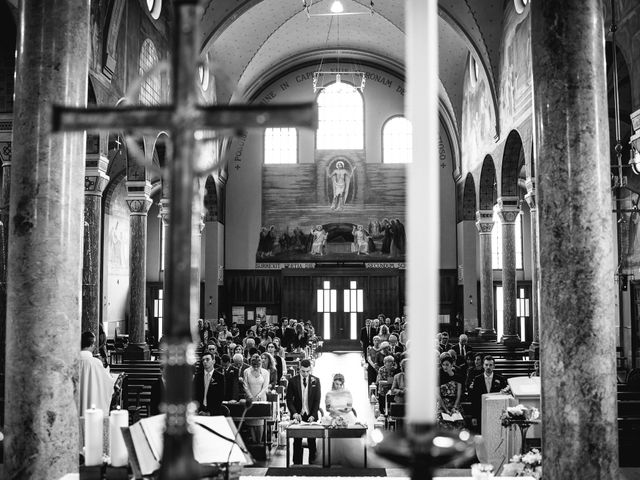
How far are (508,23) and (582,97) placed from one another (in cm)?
1481

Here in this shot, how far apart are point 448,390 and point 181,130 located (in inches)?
345

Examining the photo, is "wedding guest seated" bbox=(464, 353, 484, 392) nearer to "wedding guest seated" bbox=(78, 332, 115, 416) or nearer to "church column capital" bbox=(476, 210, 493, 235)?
"wedding guest seated" bbox=(78, 332, 115, 416)

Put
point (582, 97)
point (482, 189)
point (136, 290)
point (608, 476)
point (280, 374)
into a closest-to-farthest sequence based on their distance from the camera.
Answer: point (608, 476), point (582, 97), point (280, 374), point (136, 290), point (482, 189)

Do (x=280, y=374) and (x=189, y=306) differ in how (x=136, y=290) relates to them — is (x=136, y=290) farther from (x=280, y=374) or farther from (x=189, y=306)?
(x=189, y=306)

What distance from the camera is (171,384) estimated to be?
3.81 ft

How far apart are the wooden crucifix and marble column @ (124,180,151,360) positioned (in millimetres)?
16395

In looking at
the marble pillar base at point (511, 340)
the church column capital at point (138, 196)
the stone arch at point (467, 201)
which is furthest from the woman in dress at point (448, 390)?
the stone arch at point (467, 201)

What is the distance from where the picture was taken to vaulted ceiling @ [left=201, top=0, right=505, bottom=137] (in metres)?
18.7

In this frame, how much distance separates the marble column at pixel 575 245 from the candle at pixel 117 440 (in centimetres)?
242

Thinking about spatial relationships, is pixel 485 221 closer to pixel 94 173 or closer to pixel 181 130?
pixel 94 173

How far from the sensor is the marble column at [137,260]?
56.3 feet

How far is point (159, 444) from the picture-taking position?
8.88ft

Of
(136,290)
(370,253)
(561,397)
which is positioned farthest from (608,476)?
(370,253)

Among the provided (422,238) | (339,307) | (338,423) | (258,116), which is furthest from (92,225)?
(339,307)
